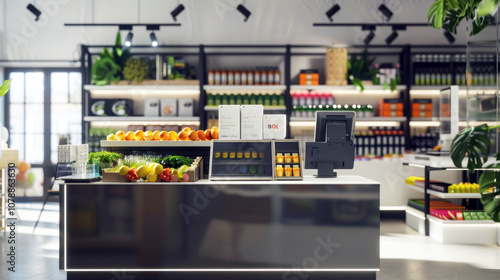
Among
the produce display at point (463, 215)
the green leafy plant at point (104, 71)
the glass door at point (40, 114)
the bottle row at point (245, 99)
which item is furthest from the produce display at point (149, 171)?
the glass door at point (40, 114)

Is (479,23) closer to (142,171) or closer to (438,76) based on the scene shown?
(142,171)

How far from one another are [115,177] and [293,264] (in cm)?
161

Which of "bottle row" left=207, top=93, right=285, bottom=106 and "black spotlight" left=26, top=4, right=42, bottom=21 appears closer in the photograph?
"bottle row" left=207, top=93, right=285, bottom=106

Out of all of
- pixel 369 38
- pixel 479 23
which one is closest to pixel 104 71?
pixel 369 38

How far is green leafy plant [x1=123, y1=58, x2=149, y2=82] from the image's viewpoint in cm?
786

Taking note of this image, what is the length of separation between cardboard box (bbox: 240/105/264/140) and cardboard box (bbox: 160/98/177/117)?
155 inches

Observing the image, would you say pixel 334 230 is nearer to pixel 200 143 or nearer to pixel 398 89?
pixel 200 143

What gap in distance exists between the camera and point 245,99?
7836mm

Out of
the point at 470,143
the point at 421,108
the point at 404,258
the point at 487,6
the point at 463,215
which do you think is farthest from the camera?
the point at 421,108

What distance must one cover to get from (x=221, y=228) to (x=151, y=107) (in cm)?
457

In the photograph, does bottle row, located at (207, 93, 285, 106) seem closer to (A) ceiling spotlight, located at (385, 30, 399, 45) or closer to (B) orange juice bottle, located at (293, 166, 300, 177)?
(A) ceiling spotlight, located at (385, 30, 399, 45)

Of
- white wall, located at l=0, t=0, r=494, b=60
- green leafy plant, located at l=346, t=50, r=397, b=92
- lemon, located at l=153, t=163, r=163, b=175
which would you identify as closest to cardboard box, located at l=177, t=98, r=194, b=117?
white wall, located at l=0, t=0, r=494, b=60

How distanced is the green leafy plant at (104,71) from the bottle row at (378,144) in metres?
4.25

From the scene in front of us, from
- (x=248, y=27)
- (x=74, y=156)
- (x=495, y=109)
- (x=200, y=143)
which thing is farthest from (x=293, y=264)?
(x=248, y=27)
